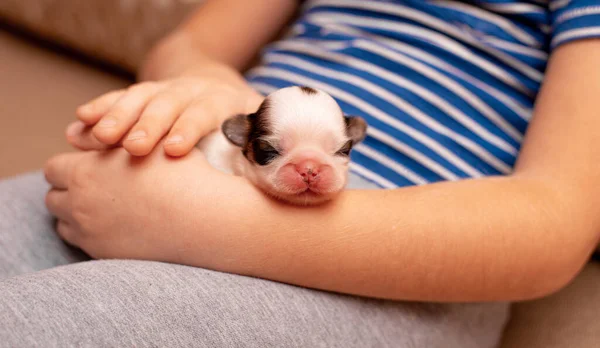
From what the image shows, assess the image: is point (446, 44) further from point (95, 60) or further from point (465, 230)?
point (95, 60)

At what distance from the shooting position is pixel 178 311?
1.91 ft

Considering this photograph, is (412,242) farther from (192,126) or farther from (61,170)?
(61,170)

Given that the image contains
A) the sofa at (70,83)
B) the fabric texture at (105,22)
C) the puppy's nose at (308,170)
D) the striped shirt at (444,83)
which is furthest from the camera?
the fabric texture at (105,22)

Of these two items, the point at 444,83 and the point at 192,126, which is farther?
the point at 444,83

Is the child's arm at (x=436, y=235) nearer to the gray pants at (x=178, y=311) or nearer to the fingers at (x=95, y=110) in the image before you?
the gray pants at (x=178, y=311)

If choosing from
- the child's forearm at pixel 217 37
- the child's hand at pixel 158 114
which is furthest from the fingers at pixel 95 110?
the child's forearm at pixel 217 37

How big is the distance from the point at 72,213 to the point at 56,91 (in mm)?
878

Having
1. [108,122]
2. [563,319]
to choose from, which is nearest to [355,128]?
[108,122]

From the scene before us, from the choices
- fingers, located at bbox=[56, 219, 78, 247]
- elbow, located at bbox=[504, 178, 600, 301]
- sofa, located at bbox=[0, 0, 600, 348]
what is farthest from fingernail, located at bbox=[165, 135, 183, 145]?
sofa, located at bbox=[0, 0, 600, 348]

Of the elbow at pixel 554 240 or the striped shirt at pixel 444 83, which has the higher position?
the striped shirt at pixel 444 83

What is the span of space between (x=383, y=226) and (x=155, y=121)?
326 millimetres

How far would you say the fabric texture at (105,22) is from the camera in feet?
4.75

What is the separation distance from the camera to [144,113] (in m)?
0.73

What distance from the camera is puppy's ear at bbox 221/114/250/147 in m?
0.75
